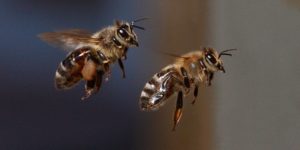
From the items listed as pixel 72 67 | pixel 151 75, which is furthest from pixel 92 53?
pixel 151 75

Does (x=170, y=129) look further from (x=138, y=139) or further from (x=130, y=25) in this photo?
(x=130, y=25)

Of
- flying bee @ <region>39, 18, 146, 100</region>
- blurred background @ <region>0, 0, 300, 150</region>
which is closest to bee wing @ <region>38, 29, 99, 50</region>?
flying bee @ <region>39, 18, 146, 100</region>

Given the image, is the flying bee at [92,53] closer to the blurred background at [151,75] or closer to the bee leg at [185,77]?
the bee leg at [185,77]

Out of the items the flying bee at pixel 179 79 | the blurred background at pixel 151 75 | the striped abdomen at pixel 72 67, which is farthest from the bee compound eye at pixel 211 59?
the blurred background at pixel 151 75

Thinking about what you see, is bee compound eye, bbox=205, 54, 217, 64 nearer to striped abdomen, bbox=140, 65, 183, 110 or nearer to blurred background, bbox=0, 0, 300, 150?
striped abdomen, bbox=140, 65, 183, 110

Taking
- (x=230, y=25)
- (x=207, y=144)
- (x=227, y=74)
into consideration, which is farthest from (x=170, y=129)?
(x=230, y=25)

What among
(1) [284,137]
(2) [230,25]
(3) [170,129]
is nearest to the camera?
(2) [230,25]

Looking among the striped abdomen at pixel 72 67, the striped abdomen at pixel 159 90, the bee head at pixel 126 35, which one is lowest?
the striped abdomen at pixel 159 90
